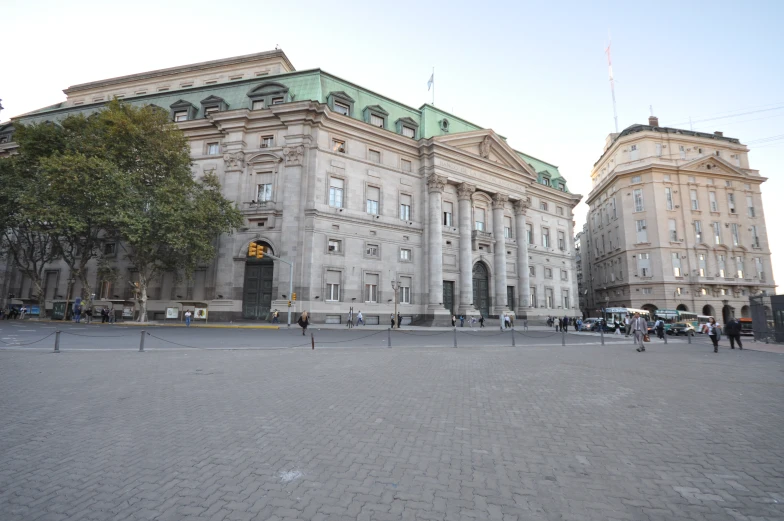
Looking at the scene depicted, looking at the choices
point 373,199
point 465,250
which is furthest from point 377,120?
point 465,250

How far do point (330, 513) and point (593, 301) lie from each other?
75.3 m

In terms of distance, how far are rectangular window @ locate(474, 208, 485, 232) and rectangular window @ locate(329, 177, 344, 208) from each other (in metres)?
16.9

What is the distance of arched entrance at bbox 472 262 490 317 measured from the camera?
4103 centimetres

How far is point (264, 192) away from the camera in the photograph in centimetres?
3356

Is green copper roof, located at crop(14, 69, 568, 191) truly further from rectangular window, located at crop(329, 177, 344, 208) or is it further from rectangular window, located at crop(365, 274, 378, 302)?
rectangular window, located at crop(365, 274, 378, 302)

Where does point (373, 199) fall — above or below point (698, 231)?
below

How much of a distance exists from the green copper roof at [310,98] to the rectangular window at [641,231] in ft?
102

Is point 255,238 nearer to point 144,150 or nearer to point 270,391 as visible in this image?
point 144,150

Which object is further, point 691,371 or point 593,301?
point 593,301

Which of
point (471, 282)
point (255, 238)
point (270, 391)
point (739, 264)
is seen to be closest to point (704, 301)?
point (739, 264)

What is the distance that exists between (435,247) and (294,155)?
1633 cm

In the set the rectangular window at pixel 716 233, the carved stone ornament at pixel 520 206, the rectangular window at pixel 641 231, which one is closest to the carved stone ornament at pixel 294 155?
the carved stone ornament at pixel 520 206

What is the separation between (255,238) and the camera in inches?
1276

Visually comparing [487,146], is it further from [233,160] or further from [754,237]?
[754,237]
